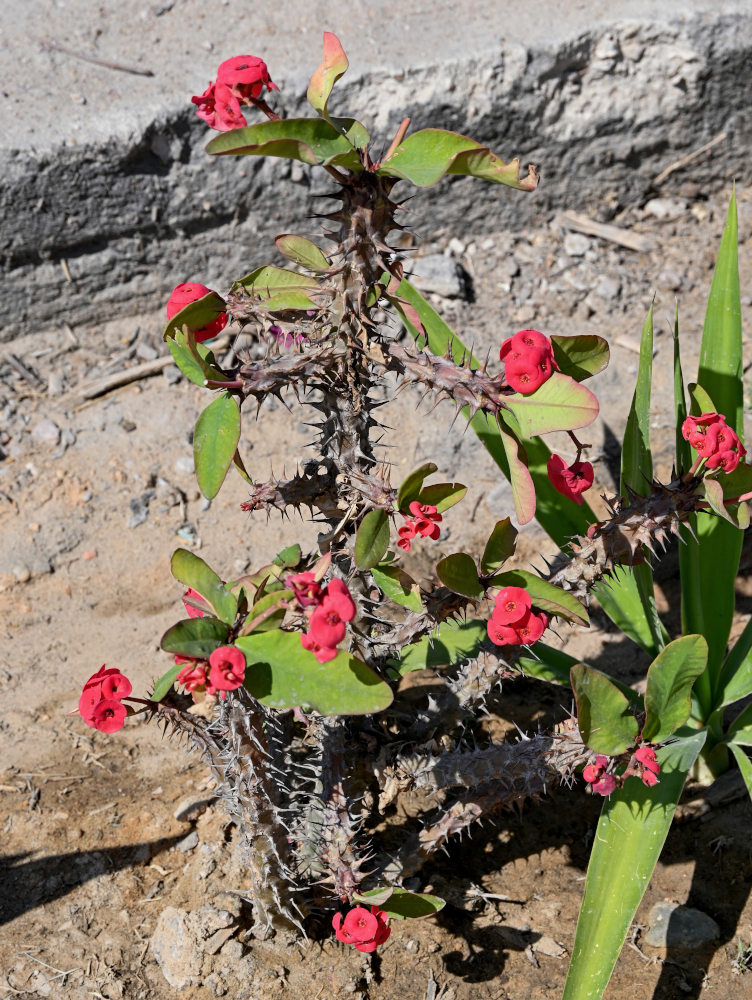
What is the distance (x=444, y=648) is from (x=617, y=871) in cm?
55

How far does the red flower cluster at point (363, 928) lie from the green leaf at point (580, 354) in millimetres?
983

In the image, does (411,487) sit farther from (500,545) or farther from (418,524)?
(500,545)

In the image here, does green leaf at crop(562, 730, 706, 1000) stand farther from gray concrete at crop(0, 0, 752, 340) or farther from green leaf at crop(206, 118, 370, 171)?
gray concrete at crop(0, 0, 752, 340)

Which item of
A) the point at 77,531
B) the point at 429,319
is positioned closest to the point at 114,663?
the point at 77,531

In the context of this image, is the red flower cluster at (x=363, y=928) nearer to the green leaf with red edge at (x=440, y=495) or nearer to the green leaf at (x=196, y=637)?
the green leaf at (x=196, y=637)

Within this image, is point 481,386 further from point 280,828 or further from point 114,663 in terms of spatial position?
point 114,663

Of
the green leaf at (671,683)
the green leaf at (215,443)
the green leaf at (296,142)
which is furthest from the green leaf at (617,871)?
the green leaf at (296,142)

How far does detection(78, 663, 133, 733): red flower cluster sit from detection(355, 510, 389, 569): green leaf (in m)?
0.38

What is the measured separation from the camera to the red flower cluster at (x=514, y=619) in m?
1.48

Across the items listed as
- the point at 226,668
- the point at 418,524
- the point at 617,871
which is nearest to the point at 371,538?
the point at 418,524

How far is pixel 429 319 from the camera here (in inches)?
86.0

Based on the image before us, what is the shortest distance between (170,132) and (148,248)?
406 mm

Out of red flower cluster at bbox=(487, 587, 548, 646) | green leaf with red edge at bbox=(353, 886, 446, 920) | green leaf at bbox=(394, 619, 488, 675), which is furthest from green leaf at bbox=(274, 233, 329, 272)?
green leaf with red edge at bbox=(353, 886, 446, 920)

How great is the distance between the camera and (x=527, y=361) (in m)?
1.33
